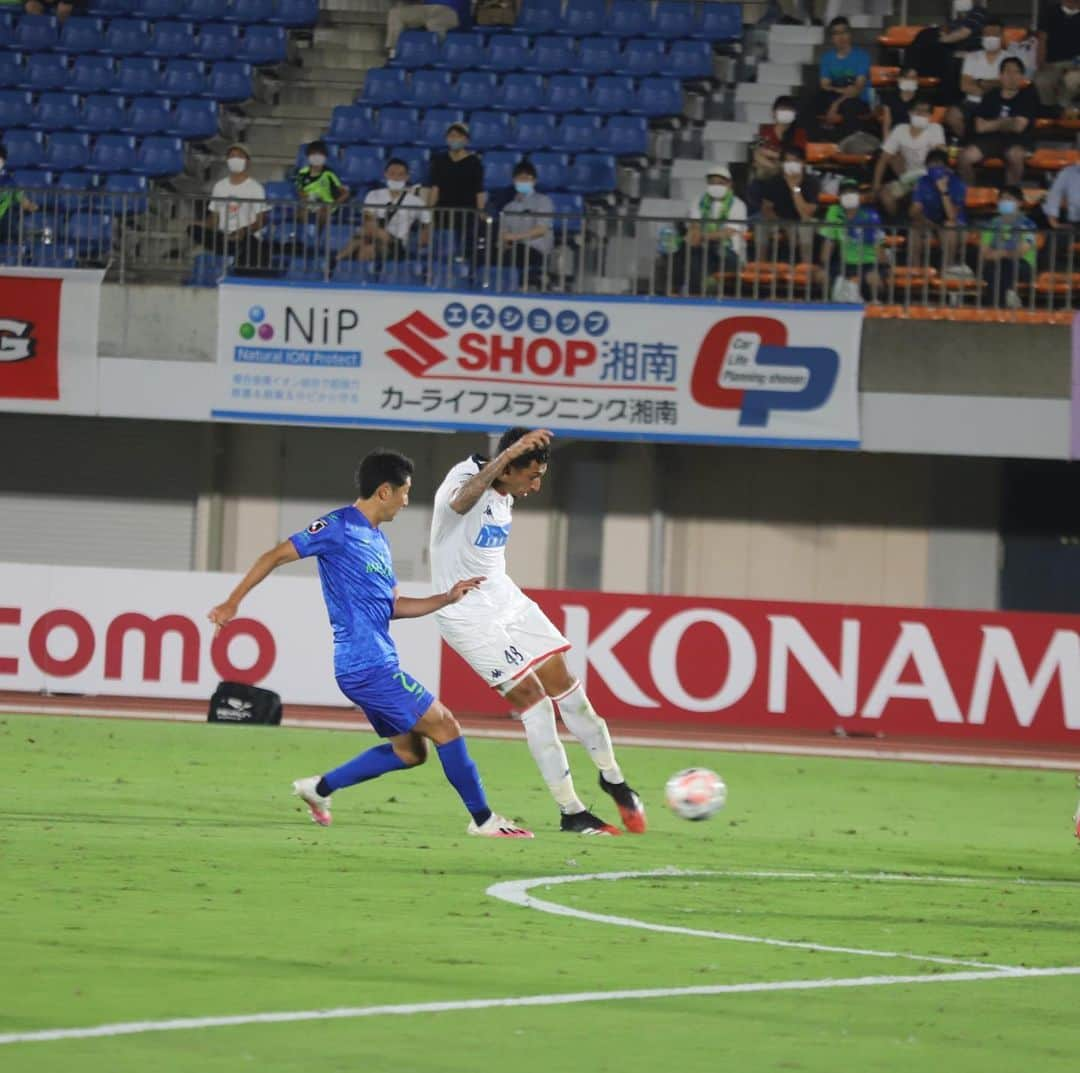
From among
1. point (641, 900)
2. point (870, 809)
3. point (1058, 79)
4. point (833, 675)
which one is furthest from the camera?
point (1058, 79)

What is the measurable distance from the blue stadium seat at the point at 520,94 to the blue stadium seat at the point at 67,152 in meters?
4.77

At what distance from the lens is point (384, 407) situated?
944 inches

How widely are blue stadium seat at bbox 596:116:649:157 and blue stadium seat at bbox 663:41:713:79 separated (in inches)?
38.8

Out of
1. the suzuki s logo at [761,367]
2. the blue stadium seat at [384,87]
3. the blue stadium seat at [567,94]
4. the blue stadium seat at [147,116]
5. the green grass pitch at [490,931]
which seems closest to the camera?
the green grass pitch at [490,931]

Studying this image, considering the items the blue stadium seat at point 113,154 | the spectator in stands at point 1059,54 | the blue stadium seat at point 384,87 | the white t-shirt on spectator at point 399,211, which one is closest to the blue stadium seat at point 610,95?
the blue stadium seat at point 384,87

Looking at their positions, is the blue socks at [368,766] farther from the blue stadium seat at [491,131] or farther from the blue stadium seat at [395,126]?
the blue stadium seat at [395,126]

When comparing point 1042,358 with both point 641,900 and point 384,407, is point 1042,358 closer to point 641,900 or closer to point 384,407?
point 384,407

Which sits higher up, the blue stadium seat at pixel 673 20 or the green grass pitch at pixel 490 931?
the blue stadium seat at pixel 673 20

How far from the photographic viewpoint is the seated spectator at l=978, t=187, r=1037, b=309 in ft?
74.3

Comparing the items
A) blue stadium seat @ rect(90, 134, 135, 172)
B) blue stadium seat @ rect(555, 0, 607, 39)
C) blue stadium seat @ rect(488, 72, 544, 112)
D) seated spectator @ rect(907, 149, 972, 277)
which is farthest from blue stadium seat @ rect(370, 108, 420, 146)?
seated spectator @ rect(907, 149, 972, 277)

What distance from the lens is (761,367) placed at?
23.3 meters

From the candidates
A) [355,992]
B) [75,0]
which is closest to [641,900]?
[355,992]

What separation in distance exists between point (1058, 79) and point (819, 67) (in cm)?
300

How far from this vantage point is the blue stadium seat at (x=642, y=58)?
86.3ft
